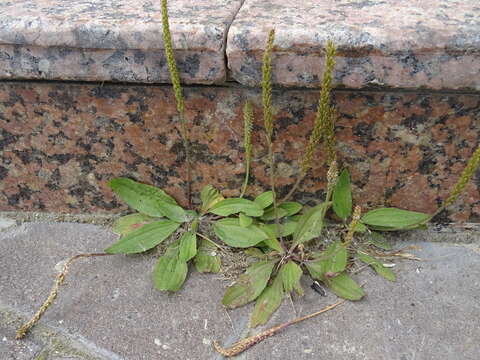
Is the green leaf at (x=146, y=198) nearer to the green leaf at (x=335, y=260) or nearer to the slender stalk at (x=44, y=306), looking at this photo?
the slender stalk at (x=44, y=306)

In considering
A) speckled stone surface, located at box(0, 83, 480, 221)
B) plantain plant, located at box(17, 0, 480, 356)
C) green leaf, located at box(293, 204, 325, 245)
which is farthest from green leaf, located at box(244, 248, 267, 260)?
speckled stone surface, located at box(0, 83, 480, 221)

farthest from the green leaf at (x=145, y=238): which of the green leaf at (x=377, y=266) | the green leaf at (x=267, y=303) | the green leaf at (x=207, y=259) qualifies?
the green leaf at (x=377, y=266)

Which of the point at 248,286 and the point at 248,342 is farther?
the point at 248,286

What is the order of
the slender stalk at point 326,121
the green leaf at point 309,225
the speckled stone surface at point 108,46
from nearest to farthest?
1. the slender stalk at point 326,121
2. the speckled stone surface at point 108,46
3. the green leaf at point 309,225

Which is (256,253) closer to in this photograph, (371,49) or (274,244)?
(274,244)

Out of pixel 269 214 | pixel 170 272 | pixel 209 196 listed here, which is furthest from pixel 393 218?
pixel 170 272

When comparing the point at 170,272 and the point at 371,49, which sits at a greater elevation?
the point at 371,49
